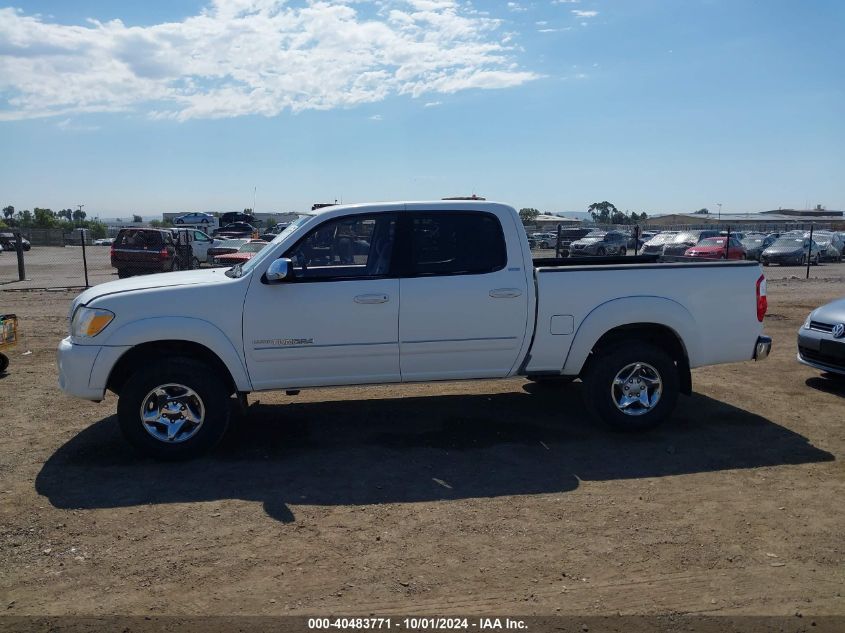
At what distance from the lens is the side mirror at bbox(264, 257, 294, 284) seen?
564 centimetres

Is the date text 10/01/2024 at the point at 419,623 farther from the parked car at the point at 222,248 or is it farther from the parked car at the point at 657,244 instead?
the parked car at the point at 657,244

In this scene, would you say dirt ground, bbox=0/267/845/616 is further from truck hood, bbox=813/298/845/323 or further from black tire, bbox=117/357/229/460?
truck hood, bbox=813/298/845/323

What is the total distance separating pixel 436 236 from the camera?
245 inches

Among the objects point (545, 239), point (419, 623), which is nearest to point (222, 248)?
point (545, 239)

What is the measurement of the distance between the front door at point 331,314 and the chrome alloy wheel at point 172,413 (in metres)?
0.51

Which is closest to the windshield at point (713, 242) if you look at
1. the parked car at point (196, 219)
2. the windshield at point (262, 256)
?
the windshield at point (262, 256)

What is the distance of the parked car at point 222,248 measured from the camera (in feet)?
86.9

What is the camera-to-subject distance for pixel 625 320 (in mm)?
6285

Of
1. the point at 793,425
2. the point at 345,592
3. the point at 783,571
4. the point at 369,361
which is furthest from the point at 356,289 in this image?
the point at 793,425

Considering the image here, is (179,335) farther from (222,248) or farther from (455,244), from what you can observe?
(222,248)

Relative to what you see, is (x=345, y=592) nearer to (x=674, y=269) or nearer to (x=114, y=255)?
(x=674, y=269)

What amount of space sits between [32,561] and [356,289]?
2.92m

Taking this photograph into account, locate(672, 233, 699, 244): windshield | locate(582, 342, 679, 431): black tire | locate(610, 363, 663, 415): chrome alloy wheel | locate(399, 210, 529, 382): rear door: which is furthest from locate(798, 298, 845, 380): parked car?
locate(672, 233, 699, 244): windshield

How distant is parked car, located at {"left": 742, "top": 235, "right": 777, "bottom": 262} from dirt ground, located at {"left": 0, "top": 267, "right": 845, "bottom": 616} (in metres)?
27.0
